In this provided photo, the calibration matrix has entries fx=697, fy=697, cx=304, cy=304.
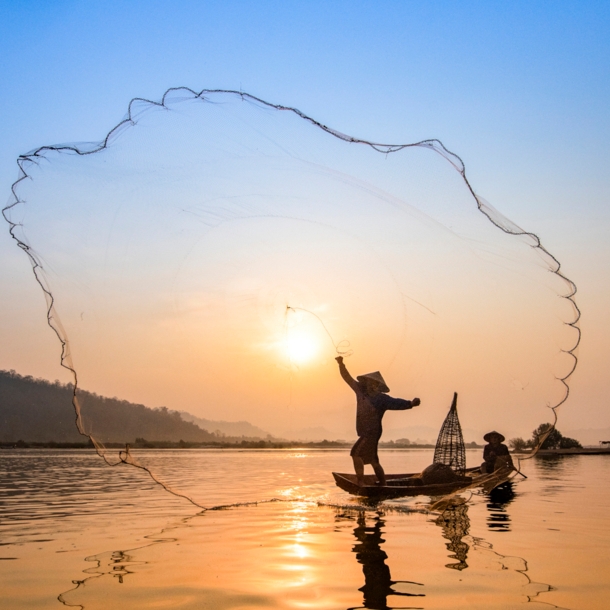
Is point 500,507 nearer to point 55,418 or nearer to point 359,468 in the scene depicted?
point 359,468

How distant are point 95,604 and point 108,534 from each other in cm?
518

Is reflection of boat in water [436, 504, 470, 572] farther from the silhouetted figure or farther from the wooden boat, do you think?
the wooden boat

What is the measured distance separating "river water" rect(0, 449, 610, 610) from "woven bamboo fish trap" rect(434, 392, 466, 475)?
5129 millimetres

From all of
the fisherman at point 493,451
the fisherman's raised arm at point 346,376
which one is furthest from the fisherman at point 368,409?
the fisherman at point 493,451

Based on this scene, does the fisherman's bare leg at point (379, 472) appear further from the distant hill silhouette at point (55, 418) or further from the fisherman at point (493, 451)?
the distant hill silhouette at point (55, 418)

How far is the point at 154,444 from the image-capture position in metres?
119

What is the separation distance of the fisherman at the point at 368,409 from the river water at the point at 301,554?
1.26 m

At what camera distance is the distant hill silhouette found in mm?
109438

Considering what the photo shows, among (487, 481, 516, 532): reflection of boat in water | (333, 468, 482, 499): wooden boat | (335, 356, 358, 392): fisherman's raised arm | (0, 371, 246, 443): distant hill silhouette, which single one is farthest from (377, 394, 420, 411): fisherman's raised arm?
(0, 371, 246, 443): distant hill silhouette

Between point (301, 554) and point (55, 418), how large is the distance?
142m

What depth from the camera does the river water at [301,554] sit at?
792 centimetres

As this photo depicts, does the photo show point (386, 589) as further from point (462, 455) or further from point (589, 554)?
point (462, 455)

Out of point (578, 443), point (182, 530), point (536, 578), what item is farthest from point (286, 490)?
point (578, 443)

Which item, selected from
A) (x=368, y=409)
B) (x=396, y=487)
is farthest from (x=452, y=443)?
(x=368, y=409)
